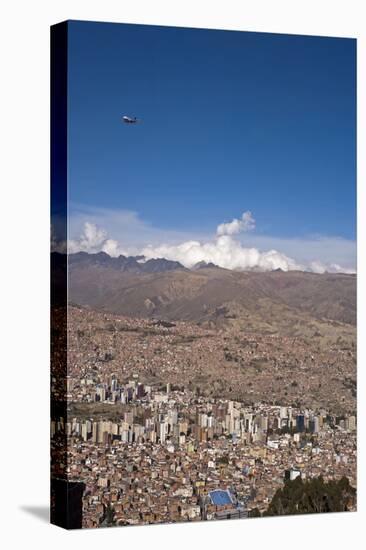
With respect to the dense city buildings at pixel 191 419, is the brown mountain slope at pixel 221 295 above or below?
above

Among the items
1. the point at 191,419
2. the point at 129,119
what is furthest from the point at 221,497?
the point at 129,119

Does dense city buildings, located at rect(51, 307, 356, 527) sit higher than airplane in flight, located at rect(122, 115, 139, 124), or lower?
lower

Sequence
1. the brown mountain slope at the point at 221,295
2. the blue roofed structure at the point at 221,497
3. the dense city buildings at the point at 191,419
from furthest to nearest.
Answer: the blue roofed structure at the point at 221,497 → the brown mountain slope at the point at 221,295 → the dense city buildings at the point at 191,419

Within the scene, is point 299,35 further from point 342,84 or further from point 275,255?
point 275,255

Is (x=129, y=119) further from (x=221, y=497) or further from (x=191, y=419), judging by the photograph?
(x=221, y=497)

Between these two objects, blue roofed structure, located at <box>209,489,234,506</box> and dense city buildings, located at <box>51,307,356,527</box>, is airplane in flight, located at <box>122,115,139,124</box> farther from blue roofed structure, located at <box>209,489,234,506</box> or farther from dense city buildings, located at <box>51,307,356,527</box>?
blue roofed structure, located at <box>209,489,234,506</box>

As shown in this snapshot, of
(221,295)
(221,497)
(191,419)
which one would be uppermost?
(221,295)

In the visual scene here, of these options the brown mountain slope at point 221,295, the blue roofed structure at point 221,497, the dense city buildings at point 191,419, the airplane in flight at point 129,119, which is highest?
the airplane in flight at point 129,119

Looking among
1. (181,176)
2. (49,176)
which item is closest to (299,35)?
(181,176)

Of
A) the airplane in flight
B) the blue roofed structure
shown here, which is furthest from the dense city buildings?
the airplane in flight

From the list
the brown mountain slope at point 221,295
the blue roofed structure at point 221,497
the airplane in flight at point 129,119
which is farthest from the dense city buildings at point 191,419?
the airplane in flight at point 129,119

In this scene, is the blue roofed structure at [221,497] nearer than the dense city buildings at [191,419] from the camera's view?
No

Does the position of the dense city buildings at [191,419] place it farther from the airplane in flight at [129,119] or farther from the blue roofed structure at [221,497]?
the airplane in flight at [129,119]
